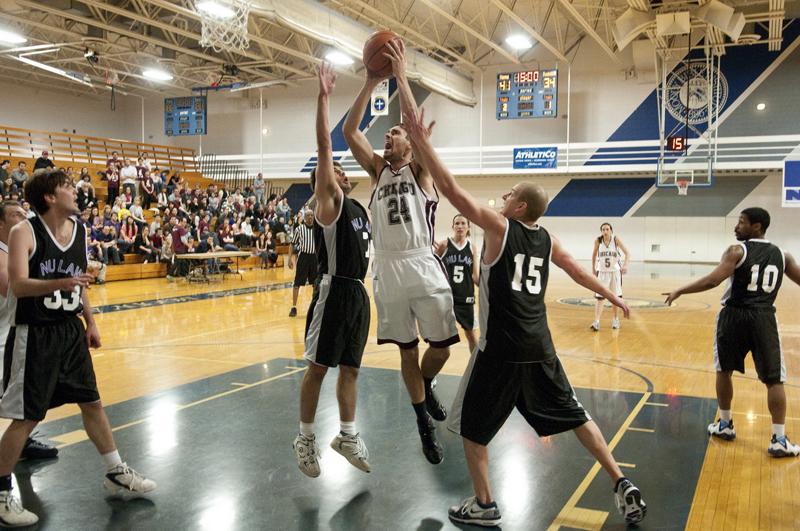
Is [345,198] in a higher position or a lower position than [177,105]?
lower

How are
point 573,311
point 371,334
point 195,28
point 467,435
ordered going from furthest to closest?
point 195,28
point 573,311
point 371,334
point 467,435

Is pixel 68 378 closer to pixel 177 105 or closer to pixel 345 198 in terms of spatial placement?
pixel 345 198

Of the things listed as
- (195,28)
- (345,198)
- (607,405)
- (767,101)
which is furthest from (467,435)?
(767,101)

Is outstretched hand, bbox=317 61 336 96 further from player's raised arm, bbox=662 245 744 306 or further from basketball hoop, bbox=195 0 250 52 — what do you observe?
basketball hoop, bbox=195 0 250 52

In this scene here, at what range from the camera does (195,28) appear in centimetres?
2091

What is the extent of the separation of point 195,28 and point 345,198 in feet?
62.6

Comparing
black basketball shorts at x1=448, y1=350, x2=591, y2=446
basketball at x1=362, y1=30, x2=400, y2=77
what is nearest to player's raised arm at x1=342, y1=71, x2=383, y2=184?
basketball at x1=362, y1=30, x2=400, y2=77

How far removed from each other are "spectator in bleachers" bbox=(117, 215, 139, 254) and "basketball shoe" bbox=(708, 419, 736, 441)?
15136mm

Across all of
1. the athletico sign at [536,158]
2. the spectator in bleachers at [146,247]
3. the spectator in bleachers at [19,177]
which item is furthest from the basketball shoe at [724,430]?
the athletico sign at [536,158]

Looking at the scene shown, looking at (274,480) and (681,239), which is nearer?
(274,480)

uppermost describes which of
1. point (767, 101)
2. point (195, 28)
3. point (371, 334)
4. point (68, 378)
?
point (195, 28)

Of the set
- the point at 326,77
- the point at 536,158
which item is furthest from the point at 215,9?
the point at 536,158

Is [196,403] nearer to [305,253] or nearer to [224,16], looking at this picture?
[305,253]

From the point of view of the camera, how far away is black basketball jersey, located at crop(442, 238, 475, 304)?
21.2 ft
